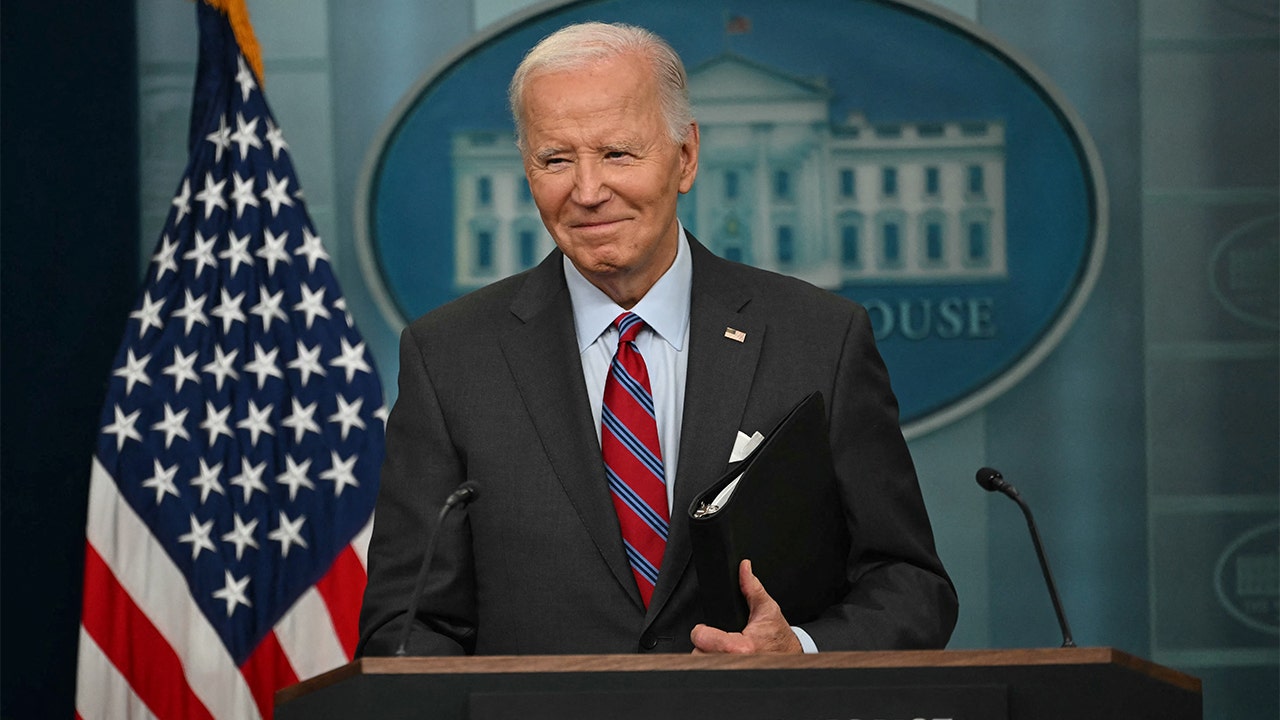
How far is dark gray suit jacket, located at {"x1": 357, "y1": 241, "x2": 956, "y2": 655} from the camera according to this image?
1.94 meters

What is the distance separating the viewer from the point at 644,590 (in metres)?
1.97

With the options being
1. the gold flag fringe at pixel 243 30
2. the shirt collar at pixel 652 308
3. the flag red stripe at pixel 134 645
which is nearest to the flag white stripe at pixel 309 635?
the flag red stripe at pixel 134 645

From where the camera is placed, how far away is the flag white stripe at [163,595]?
3.43 meters

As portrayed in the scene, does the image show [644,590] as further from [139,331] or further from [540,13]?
[540,13]

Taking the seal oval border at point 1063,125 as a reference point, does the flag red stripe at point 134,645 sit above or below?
below

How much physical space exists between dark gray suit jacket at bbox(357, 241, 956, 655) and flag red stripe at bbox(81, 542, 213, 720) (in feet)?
5.49

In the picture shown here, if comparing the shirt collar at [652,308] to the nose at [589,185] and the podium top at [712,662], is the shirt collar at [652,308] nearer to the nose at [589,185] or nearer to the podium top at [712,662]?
the nose at [589,185]

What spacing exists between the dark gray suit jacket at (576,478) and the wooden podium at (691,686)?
0.41 m

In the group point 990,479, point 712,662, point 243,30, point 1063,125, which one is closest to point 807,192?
point 1063,125

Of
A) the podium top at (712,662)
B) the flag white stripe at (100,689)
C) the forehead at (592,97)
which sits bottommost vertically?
the flag white stripe at (100,689)

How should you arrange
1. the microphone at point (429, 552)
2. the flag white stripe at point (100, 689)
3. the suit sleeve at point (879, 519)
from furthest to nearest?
the flag white stripe at point (100, 689), the suit sleeve at point (879, 519), the microphone at point (429, 552)

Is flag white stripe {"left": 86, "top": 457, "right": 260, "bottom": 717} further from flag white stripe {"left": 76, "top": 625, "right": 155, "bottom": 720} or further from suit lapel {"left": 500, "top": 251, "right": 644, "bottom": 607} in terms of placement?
suit lapel {"left": 500, "top": 251, "right": 644, "bottom": 607}

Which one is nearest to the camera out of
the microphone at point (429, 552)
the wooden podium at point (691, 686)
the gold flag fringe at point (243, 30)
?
the wooden podium at point (691, 686)

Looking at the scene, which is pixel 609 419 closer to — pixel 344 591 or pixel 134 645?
pixel 344 591
